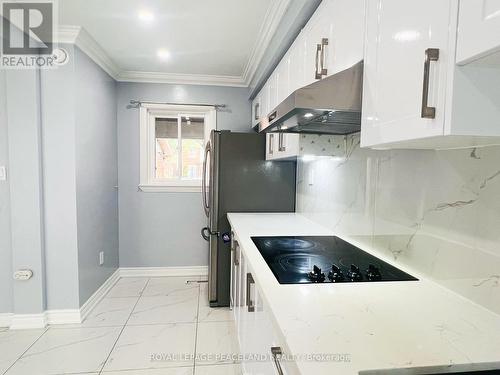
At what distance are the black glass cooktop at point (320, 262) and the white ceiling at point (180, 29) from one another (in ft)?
4.73

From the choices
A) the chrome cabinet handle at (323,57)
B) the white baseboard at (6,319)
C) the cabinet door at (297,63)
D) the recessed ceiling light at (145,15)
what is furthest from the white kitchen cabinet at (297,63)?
the white baseboard at (6,319)

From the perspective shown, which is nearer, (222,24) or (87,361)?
(87,361)

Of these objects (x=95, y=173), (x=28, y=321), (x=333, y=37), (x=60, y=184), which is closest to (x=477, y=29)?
(x=333, y=37)

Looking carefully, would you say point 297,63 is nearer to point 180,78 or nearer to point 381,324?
point 381,324

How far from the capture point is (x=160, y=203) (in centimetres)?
368

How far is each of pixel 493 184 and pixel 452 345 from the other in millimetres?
505

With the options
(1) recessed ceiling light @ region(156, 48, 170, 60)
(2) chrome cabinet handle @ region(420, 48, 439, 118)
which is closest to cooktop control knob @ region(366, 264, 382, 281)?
(2) chrome cabinet handle @ region(420, 48, 439, 118)

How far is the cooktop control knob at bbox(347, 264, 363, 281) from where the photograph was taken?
123cm

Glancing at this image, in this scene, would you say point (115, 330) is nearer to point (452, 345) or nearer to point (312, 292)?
point (312, 292)

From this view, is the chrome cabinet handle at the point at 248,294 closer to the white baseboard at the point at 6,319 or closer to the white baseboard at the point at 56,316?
the white baseboard at the point at 56,316

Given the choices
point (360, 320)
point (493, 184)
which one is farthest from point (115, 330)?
point (493, 184)

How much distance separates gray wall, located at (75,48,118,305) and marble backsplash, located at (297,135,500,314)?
1.94m

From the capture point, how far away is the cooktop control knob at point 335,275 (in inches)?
47.8

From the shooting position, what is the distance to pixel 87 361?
205 cm
